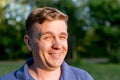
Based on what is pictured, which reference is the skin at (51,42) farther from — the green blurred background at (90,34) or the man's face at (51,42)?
the green blurred background at (90,34)

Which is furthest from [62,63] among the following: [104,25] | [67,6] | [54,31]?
[104,25]

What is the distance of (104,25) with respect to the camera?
95.7 ft

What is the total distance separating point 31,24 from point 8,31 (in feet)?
92.6

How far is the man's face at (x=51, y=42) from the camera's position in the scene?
2.36 metres

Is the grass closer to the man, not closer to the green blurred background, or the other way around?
the green blurred background

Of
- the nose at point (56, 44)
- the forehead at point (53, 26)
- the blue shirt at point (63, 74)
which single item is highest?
the forehead at point (53, 26)

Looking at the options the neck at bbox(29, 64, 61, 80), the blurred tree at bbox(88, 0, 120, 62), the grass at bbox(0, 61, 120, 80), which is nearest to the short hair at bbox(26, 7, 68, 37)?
the neck at bbox(29, 64, 61, 80)

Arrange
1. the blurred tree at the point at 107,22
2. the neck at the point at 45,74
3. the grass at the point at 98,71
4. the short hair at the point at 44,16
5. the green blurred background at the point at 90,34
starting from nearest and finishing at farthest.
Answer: the short hair at the point at 44,16 → the neck at the point at 45,74 → the grass at the point at 98,71 → the green blurred background at the point at 90,34 → the blurred tree at the point at 107,22

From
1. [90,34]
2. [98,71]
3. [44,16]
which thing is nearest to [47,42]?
[44,16]

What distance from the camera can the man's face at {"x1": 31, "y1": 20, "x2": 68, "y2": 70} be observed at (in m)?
2.36

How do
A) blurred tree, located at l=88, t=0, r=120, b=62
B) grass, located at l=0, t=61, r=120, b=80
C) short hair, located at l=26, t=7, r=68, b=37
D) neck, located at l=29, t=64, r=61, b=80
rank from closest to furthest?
short hair, located at l=26, t=7, r=68, b=37
neck, located at l=29, t=64, r=61, b=80
grass, located at l=0, t=61, r=120, b=80
blurred tree, located at l=88, t=0, r=120, b=62

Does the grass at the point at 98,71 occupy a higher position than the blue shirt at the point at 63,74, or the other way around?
the blue shirt at the point at 63,74

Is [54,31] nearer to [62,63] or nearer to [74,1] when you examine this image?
[62,63]

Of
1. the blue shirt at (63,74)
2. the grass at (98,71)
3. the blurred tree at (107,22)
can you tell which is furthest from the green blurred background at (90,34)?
the blue shirt at (63,74)
